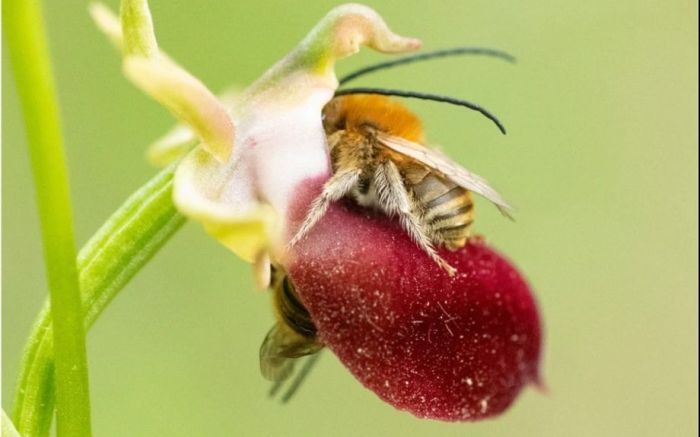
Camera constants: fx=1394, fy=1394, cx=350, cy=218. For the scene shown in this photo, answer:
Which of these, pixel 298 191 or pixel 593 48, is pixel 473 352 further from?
pixel 593 48

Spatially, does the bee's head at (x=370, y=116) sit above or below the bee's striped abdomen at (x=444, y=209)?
above

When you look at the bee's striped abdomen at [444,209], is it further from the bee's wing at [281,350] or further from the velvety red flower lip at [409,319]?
the bee's wing at [281,350]

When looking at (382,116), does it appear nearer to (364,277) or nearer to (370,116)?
(370,116)

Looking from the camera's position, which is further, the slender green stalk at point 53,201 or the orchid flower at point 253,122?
the orchid flower at point 253,122

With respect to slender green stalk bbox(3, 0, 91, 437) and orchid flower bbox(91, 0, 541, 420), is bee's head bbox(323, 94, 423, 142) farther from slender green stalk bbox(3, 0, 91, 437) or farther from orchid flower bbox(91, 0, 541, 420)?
slender green stalk bbox(3, 0, 91, 437)

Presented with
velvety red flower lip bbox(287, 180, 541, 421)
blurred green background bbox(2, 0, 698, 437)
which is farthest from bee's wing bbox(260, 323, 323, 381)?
blurred green background bbox(2, 0, 698, 437)

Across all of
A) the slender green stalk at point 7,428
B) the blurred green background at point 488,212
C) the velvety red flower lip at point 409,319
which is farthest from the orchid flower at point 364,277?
the blurred green background at point 488,212

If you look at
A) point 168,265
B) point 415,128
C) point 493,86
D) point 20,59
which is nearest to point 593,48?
point 493,86
